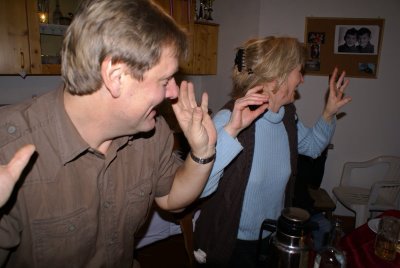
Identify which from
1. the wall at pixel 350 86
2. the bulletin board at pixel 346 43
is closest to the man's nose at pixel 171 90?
the wall at pixel 350 86

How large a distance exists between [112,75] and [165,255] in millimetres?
2358

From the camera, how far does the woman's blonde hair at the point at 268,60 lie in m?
1.51

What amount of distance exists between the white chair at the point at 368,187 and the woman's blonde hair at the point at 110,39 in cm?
288

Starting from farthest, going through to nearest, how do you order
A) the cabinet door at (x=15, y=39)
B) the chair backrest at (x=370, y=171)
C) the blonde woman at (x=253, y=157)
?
the chair backrest at (x=370, y=171) → the cabinet door at (x=15, y=39) → the blonde woman at (x=253, y=157)

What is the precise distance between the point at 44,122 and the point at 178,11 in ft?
9.58

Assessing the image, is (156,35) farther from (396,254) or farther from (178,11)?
(178,11)

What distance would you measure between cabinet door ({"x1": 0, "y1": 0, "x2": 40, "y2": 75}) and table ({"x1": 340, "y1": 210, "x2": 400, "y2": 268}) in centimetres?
259

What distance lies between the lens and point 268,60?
151 cm

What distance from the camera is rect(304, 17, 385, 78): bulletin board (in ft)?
10.4

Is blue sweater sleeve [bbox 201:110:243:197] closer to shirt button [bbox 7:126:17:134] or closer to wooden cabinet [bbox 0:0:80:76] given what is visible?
shirt button [bbox 7:126:17:134]

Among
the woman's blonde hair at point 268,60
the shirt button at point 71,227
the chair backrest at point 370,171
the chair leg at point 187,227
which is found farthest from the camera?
the chair backrest at point 370,171

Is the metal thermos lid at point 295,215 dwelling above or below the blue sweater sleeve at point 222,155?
below

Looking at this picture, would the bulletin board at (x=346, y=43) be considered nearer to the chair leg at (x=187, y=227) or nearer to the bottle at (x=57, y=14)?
the chair leg at (x=187, y=227)

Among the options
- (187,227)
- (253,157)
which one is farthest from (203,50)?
(253,157)
